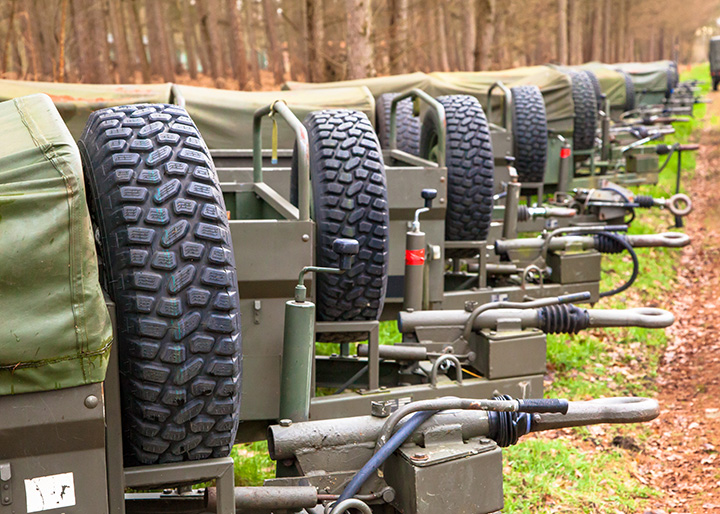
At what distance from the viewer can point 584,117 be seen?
1408 cm

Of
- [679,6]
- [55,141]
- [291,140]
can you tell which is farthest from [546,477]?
[679,6]

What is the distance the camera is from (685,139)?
24.1 metres

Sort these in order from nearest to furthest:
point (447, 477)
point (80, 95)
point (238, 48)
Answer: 1. point (447, 477)
2. point (80, 95)
3. point (238, 48)

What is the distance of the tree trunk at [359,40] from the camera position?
15.1m

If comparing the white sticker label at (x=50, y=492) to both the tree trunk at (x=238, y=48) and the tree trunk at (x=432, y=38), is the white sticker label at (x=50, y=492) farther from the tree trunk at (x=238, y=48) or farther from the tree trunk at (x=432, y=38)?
the tree trunk at (x=432, y=38)

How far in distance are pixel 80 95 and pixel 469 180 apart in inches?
132

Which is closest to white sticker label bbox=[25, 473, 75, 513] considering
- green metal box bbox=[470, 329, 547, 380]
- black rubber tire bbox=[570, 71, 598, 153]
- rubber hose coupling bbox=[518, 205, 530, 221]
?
green metal box bbox=[470, 329, 547, 380]

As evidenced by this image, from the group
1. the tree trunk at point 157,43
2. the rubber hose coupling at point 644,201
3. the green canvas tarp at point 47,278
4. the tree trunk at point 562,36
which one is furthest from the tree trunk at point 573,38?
the green canvas tarp at point 47,278

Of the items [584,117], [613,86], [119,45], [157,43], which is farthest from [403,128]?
[119,45]

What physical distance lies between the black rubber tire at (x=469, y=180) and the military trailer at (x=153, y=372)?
11.5ft

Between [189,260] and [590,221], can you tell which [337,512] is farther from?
[590,221]

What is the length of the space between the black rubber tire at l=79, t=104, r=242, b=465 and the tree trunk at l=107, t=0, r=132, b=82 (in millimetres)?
21167

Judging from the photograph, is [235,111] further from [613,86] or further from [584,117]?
[613,86]

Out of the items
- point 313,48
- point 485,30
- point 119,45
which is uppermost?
point 119,45
